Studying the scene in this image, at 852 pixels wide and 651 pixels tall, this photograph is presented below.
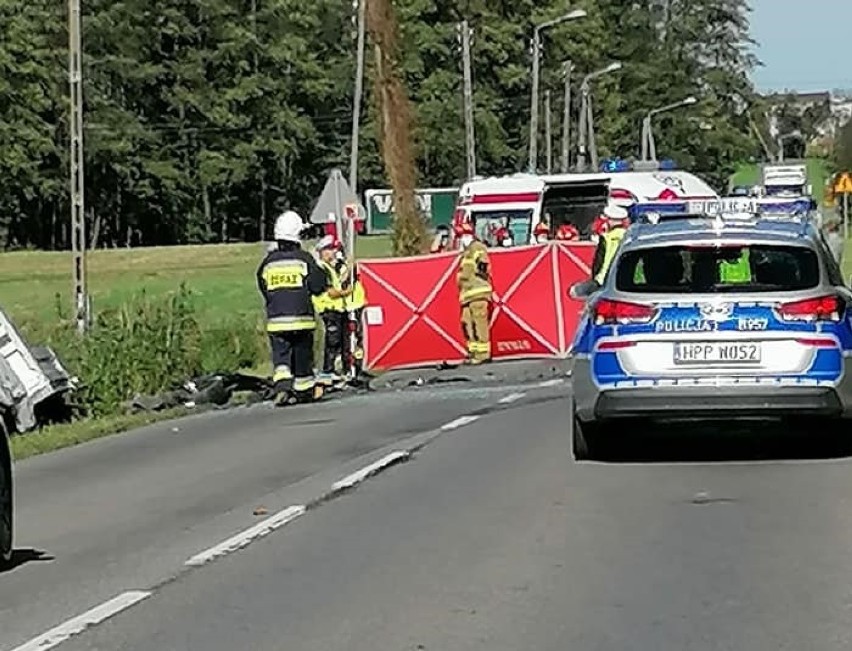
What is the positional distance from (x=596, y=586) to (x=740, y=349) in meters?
4.79

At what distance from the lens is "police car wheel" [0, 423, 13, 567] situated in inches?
418

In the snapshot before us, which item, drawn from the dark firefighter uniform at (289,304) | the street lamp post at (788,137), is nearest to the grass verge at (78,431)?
the dark firefighter uniform at (289,304)

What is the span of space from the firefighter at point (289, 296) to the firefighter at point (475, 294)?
→ 518 cm

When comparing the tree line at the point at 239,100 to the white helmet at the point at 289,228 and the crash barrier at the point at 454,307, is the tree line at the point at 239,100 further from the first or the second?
the white helmet at the point at 289,228

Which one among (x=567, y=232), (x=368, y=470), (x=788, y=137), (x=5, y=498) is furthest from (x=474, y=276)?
(x=788, y=137)

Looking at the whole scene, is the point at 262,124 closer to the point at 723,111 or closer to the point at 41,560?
the point at 723,111

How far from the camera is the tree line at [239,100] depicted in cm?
9225

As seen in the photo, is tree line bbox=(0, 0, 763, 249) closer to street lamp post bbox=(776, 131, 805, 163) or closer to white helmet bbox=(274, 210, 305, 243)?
street lamp post bbox=(776, 131, 805, 163)

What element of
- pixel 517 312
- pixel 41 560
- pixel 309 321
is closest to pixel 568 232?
pixel 517 312

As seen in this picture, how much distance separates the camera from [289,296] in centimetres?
2180

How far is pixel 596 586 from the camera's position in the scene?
9.76m

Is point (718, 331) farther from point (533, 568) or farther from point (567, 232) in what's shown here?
point (567, 232)

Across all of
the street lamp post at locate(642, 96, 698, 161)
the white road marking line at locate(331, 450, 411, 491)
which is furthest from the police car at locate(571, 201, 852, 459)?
the street lamp post at locate(642, 96, 698, 161)

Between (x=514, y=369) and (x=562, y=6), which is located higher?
(x=562, y=6)
